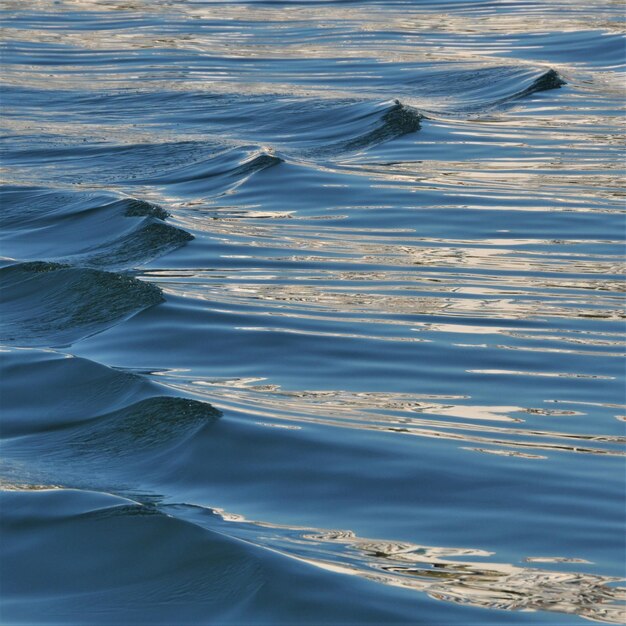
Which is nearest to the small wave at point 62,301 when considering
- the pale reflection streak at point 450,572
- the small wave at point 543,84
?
the pale reflection streak at point 450,572

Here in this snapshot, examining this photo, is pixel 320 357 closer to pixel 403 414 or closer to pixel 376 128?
pixel 403 414

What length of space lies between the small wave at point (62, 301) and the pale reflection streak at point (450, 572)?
221 cm

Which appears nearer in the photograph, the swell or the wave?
the swell

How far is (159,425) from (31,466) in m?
0.45

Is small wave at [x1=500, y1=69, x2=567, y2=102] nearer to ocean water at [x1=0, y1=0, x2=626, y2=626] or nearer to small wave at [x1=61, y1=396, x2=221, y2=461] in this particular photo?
ocean water at [x1=0, y1=0, x2=626, y2=626]

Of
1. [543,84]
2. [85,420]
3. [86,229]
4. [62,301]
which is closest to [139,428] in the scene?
[85,420]

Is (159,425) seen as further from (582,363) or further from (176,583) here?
(582,363)

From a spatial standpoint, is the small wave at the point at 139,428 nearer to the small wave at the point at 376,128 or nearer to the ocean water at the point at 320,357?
the ocean water at the point at 320,357


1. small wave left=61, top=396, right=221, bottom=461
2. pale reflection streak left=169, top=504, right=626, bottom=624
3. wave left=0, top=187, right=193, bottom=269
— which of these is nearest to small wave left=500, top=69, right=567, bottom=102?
wave left=0, top=187, right=193, bottom=269

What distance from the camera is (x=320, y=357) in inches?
179

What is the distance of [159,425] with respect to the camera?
157 inches

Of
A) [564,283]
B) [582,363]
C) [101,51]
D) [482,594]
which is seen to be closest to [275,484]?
[482,594]

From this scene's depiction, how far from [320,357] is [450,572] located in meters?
1.80

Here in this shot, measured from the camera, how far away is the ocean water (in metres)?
2.88
